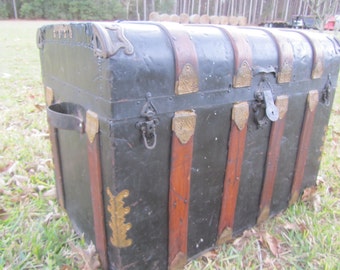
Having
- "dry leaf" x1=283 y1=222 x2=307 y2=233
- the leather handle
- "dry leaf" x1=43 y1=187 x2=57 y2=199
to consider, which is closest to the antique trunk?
the leather handle

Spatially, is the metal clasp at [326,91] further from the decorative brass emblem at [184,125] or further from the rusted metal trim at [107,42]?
Answer: the rusted metal trim at [107,42]

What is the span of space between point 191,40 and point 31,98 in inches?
124

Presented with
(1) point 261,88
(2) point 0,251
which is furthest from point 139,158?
(2) point 0,251

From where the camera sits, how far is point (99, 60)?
0.95 m

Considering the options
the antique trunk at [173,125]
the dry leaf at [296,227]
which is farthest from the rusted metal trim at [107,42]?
the dry leaf at [296,227]

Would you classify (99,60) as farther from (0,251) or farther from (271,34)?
(0,251)

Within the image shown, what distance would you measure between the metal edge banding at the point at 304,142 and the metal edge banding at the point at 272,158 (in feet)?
0.65

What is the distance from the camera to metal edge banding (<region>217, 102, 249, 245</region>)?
1.33m

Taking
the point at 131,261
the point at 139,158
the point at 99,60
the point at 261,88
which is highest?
the point at 99,60

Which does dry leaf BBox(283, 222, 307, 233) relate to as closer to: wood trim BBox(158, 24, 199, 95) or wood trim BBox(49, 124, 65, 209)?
wood trim BBox(158, 24, 199, 95)

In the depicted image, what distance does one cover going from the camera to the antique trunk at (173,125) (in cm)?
100

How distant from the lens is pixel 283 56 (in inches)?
54.8

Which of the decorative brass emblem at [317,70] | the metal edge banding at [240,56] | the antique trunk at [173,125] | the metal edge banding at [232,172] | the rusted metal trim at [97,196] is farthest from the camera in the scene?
the decorative brass emblem at [317,70]

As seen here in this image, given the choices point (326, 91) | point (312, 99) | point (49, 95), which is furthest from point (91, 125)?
point (326, 91)
